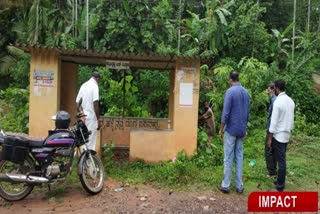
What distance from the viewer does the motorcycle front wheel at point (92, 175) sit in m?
7.15

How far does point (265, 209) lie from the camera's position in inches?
131

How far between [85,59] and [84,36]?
506cm

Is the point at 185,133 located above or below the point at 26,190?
A: above

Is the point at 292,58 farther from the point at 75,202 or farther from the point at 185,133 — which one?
the point at 75,202

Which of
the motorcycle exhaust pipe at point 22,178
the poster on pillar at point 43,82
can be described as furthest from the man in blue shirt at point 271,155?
the poster on pillar at point 43,82

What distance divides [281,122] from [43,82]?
15.2ft

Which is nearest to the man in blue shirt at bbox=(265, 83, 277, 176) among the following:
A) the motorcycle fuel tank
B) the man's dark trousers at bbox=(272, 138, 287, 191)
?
the man's dark trousers at bbox=(272, 138, 287, 191)

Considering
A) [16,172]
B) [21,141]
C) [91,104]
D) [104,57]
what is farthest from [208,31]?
[16,172]

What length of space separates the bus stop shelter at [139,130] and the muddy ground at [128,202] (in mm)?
1523

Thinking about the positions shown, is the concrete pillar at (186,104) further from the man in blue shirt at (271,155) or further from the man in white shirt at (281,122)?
the man in white shirt at (281,122)

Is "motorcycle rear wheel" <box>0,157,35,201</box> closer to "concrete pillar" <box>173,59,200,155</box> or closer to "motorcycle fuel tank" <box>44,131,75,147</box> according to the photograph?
"motorcycle fuel tank" <box>44,131,75,147</box>

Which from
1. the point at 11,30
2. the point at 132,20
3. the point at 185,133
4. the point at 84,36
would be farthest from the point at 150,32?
the point at 11,30

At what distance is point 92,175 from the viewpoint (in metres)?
7.37

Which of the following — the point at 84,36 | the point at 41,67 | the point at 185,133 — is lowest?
the point at 185,133
